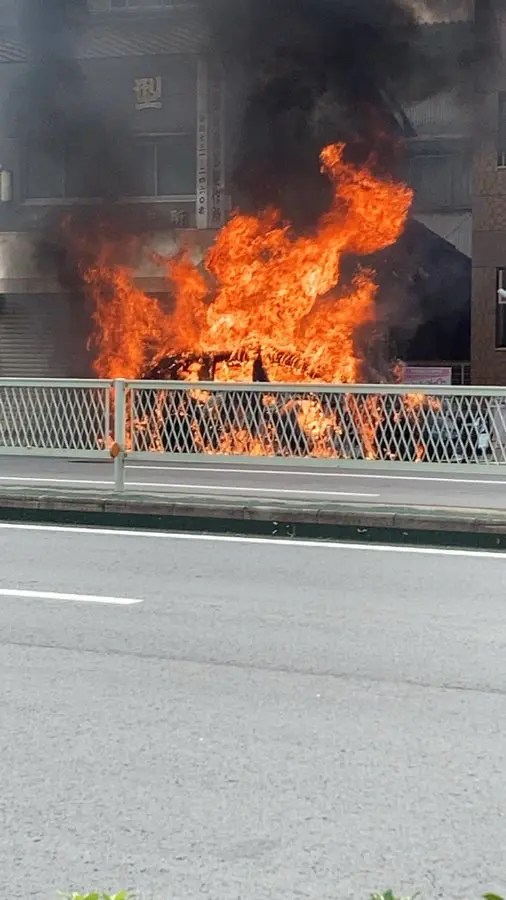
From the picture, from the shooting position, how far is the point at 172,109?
2570 centimetres

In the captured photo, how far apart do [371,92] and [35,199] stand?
8.68 meters

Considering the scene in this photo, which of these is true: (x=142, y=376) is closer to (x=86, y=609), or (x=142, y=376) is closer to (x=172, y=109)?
(x=172, y=109)

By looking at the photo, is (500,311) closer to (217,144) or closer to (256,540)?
(217,144)

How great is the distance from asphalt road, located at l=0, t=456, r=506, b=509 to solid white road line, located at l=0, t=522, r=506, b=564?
5.86 feet

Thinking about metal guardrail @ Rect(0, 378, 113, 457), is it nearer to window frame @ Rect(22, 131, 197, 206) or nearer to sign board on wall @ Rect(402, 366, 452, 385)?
sign board on wall @ Rect(402, 366, 452, 385)

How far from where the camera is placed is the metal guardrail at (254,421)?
8.73 meters

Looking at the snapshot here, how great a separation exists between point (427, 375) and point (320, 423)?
1556cm

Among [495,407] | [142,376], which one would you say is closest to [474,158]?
[142,376]

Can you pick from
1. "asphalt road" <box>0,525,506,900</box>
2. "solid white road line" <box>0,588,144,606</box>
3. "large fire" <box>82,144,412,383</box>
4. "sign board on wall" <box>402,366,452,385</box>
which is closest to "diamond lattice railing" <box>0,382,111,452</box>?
"asphalt road" <box>0,525,506,900</box>

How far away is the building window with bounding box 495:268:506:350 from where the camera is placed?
23.9 meters

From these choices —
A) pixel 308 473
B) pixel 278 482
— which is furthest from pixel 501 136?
pixel 278 482

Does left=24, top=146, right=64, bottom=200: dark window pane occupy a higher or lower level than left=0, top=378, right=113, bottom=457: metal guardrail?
higher

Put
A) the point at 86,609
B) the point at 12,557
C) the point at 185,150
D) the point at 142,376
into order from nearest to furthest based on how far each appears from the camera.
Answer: the point at 86,609
the point at 12,557
the point at 142,376
the point at 185,150

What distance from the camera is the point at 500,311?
24.1 metres
